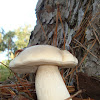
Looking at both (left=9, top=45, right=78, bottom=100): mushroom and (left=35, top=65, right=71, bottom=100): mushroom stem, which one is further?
(left=35, top=65, right=71, bottom=100): mushroom stem

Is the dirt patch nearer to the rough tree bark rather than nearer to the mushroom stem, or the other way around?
the rough tree bark

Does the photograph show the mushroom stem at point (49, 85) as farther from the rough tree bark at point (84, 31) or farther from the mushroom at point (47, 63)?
the rough tree bark at point (84, 31)

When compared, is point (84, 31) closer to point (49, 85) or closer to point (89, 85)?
point (89, 85)

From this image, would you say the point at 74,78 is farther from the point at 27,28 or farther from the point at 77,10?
the point at 27,28

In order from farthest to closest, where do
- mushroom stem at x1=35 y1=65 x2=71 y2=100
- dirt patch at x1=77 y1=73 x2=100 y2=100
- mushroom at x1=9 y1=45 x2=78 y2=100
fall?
dirt patch at x1=77 y1=73 x2=100 y2=100 < mushroom stem at x1=35 y1=65 x2=71 y2=100 < mushroom at x1=9 y1=45 x2=78 y2=100

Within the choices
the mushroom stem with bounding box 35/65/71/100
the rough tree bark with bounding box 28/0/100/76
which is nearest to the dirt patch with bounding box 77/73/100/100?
the rough tree bark with bounding box 28/0/100/76

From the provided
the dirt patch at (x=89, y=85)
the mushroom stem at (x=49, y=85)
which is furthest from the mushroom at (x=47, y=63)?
the dirt patch at (x=89, y=85)

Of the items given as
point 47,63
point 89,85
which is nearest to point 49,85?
point 47,63

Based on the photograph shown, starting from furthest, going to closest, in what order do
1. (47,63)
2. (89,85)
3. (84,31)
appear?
(84,31)
(89,85)
(47,63)
